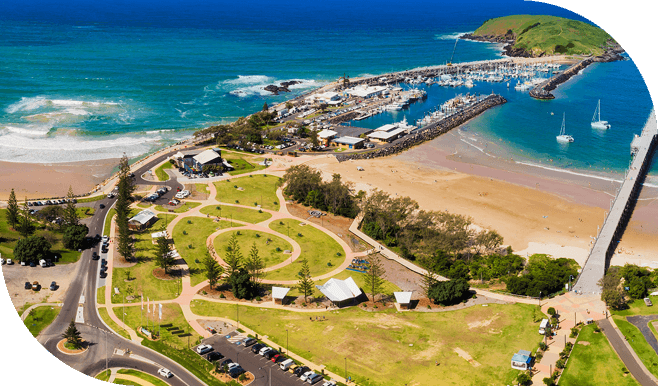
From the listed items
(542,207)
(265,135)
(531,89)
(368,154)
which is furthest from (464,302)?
(531,89)

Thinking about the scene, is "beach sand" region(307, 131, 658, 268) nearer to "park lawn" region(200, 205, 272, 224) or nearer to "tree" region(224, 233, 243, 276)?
"park lawn" region(200, 205, 272, 224)

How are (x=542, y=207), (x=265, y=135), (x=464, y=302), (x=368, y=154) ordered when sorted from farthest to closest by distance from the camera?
(x=265, y=135) → (x=368, y=154) → (x=542, y=207) → (x=464, y=302)

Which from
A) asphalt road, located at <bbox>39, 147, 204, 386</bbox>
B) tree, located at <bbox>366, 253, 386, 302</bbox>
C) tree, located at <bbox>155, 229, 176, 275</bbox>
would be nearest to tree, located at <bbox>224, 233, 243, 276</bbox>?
tree, located at <bbox>155, 229, 176, 275</bbox>

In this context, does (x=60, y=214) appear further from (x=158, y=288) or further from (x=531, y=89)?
(x=531, y=89)

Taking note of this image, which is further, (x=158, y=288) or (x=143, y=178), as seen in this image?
(x=143, y=178)

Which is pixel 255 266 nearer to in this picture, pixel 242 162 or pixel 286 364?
pixel 286 364
